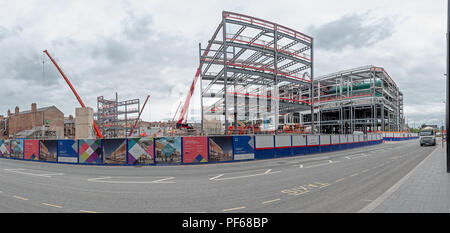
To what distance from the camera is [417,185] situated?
23.6ft

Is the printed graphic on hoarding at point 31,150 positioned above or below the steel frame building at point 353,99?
below

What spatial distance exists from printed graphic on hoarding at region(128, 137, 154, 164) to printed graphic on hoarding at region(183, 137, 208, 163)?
8.39ft

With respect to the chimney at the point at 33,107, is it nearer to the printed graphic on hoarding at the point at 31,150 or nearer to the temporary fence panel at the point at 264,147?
the printed graphic on hoarding at the point at 31,150

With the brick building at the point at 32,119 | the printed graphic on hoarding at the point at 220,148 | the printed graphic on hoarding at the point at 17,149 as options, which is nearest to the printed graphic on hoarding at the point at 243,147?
the printed graphic on hoarding at the point at 220,148

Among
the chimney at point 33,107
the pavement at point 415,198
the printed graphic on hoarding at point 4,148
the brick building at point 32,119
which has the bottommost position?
the printed graphic on hoarding at point 4,148

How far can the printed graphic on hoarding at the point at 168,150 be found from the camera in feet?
48.0

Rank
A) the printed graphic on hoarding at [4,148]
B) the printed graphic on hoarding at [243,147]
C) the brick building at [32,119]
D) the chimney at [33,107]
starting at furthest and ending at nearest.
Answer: the chimney at [33,107]
the brick building at [32,119]
the printed graphic on hoarding at [4,148]
the printed graphic on hoarding at [243,147]

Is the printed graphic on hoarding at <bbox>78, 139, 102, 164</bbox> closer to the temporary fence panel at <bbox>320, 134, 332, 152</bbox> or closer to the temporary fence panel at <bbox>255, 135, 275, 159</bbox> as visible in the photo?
the temporary fence panel at <bbox>255, 135, 275, 159</bbox>

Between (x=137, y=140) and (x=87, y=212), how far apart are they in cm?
996

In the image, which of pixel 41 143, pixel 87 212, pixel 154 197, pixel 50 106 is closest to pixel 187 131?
pixel 154 197

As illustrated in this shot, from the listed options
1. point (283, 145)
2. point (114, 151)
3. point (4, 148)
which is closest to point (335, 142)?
point (283, 145)

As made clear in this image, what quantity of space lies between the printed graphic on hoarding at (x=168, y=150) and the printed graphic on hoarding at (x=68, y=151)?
25.8 feet

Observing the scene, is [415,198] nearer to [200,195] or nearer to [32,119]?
[200,195]
